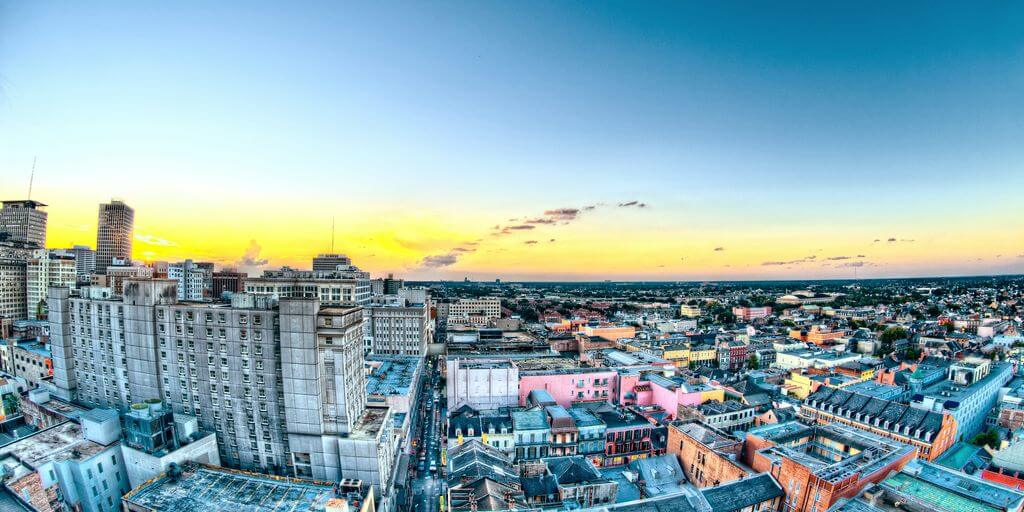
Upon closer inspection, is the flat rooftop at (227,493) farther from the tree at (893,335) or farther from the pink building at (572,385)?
the tree at (893,335)

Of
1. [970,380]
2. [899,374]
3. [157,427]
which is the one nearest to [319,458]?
[157,427]

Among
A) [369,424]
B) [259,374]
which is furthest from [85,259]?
[369,424]

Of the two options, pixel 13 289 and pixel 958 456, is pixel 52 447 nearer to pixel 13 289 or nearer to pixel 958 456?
pixel 13 289

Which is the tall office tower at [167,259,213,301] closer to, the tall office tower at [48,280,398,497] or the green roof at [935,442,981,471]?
the tall office tower at [48,280,398,497]

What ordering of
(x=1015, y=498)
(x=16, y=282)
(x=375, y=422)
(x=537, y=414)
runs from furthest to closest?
(x=16, y=282) < (x=537, y=414) < (x=375, y=422) < (x=1015, y=498)

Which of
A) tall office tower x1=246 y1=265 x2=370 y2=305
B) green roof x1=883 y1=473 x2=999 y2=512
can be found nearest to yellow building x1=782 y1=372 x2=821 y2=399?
green roof x1=883 y1=473 x2=999 y2=512

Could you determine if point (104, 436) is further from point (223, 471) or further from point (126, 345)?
point (223, 471)

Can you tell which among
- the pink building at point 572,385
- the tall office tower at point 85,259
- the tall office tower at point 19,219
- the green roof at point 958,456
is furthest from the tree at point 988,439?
the tall office tower at point 85,259
